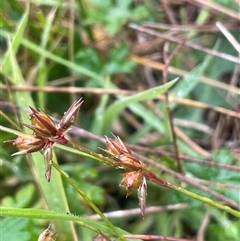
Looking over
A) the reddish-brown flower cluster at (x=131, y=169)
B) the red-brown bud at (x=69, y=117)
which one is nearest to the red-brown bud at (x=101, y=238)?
the reddish-brown flower cluster at (x=131, y=169)

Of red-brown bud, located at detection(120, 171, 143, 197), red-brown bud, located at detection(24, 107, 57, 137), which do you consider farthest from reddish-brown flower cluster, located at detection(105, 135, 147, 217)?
red-brown bud, located at detection(24, 107, 57, 137)

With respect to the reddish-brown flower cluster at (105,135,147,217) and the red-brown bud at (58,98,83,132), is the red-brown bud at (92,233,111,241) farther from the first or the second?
the red-brown bud at (58,98,83,132)

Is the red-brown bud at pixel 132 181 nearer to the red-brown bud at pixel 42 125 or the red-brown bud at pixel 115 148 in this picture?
the red-brown bud at pixel 115 148

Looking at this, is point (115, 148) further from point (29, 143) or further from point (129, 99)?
point (129, 99)

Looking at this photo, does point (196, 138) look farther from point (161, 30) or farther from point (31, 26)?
point (31, 26)

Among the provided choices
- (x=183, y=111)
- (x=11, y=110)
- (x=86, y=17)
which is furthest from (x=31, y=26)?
(x=183, y=111)

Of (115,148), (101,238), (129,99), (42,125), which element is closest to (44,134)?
(42,125)

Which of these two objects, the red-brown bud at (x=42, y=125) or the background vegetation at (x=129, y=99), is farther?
the background vegetation at (x=129, y=99)
